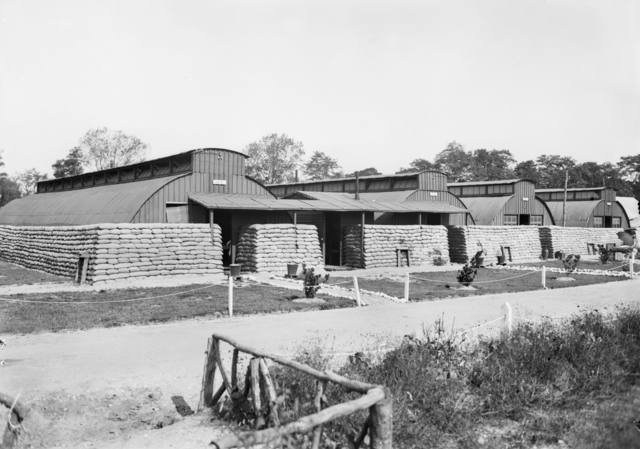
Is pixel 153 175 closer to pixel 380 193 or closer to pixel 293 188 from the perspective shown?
pixel 380 193

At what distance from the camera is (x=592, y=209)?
132 feet

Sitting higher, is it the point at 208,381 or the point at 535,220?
the point at 535,220

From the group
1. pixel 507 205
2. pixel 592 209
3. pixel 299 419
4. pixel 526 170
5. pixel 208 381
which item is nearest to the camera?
pixel 299 419

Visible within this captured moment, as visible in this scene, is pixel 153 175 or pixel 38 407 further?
pixel 153 175

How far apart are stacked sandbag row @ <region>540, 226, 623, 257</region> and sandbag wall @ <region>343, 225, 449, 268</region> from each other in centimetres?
940

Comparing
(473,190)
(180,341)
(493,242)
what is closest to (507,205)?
(473,190)

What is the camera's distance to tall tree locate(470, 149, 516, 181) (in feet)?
230

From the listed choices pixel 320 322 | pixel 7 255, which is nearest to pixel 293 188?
pixel 7 255

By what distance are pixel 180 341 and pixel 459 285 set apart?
10.8m

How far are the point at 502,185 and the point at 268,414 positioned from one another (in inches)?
1352

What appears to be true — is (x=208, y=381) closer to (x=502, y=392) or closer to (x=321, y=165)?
(x=502, y=392)

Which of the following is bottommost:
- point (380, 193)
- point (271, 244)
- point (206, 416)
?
point (206, 416)

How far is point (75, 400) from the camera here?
6.27m

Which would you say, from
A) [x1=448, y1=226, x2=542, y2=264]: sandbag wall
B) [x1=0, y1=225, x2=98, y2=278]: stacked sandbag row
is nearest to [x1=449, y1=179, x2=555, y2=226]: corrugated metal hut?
[x1=448, y1=226, x2=542, y2=264]: sandbag wall
